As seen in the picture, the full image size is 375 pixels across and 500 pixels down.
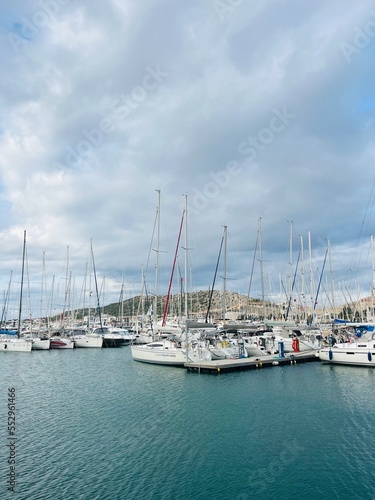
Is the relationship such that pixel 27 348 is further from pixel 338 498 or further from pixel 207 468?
pixel 338 498

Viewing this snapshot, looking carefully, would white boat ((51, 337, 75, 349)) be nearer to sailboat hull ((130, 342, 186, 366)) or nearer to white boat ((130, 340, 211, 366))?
sailboat hull ((130, 342, 186, 366))

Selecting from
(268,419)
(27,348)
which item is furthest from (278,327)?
(27,348)

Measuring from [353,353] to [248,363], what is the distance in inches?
443

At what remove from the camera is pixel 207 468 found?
1602cm

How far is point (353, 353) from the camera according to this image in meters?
40.8

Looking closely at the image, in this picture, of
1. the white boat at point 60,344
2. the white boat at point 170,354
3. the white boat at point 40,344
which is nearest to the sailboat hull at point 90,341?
the white boat at point 60,344

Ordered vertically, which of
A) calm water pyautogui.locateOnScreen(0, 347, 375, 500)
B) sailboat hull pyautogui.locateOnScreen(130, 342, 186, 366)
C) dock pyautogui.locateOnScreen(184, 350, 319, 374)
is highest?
sailboat hull pyautogui.locateOnScreen(130, 342, 186, 366)

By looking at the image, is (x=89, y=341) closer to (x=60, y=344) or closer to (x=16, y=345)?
(x=60, y=344)

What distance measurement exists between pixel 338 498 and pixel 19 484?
1175 cm

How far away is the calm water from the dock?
8.90ft

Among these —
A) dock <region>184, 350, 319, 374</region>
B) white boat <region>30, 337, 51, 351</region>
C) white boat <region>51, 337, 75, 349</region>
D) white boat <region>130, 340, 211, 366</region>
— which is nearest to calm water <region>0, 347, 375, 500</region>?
dock <region>184, 350, 319, 374</region>

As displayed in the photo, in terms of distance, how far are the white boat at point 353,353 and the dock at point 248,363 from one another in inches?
138

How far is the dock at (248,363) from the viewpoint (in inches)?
1494

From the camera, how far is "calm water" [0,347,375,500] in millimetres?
14359
